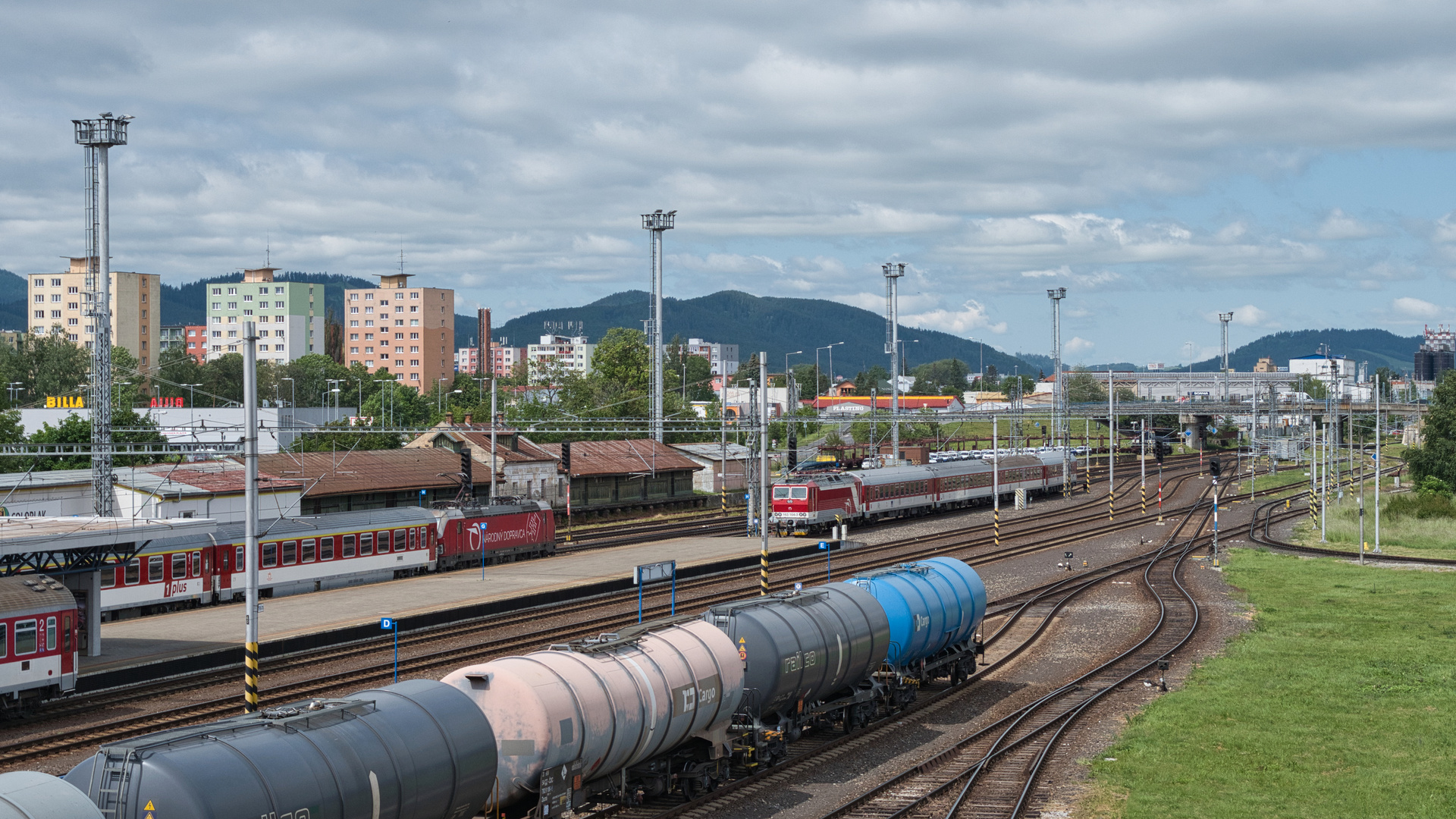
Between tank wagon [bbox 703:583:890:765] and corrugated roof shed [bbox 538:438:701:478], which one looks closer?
tank wagon [bbox 703:583:890:765]

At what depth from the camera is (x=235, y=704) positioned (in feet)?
92.3

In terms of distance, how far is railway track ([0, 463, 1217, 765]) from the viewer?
25531 mm

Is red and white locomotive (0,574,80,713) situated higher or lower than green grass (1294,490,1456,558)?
higher

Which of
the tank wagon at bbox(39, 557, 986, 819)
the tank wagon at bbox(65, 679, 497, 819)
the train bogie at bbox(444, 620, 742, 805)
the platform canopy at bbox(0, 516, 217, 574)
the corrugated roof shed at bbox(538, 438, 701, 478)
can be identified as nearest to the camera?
the tank wagon at bbox(65, 679, 497, 819)

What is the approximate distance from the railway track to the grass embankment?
17.1 meters

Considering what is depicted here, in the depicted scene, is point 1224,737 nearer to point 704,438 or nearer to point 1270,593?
point 1270,593

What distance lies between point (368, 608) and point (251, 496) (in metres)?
23.3

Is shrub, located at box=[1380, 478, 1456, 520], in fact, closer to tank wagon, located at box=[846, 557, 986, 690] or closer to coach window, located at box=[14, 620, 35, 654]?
tank wagon, located at box=[846, 557, 986, 690]

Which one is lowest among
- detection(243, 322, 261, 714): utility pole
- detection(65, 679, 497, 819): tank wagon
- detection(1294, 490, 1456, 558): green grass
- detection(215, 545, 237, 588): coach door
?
detection(1294, 490, 1456, 558): green grass

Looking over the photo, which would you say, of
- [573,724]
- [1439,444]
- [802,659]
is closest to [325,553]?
[802,659]

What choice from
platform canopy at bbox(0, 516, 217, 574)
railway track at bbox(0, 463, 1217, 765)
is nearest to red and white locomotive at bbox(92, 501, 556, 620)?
platform canopy at bbox(0, 516, 217, 574)

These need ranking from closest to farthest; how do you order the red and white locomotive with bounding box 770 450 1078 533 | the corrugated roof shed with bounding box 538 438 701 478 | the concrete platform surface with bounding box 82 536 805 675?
the concrete platform surface with bounding box 82 536 805 675 < the red and white locomotive with bounding box 770 450 1078 533 < the corrugated roof shed with bounding box 538 438 701 478

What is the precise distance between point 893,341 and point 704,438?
3148 centimetres

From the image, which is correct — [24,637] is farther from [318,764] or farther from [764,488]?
[764,488]
